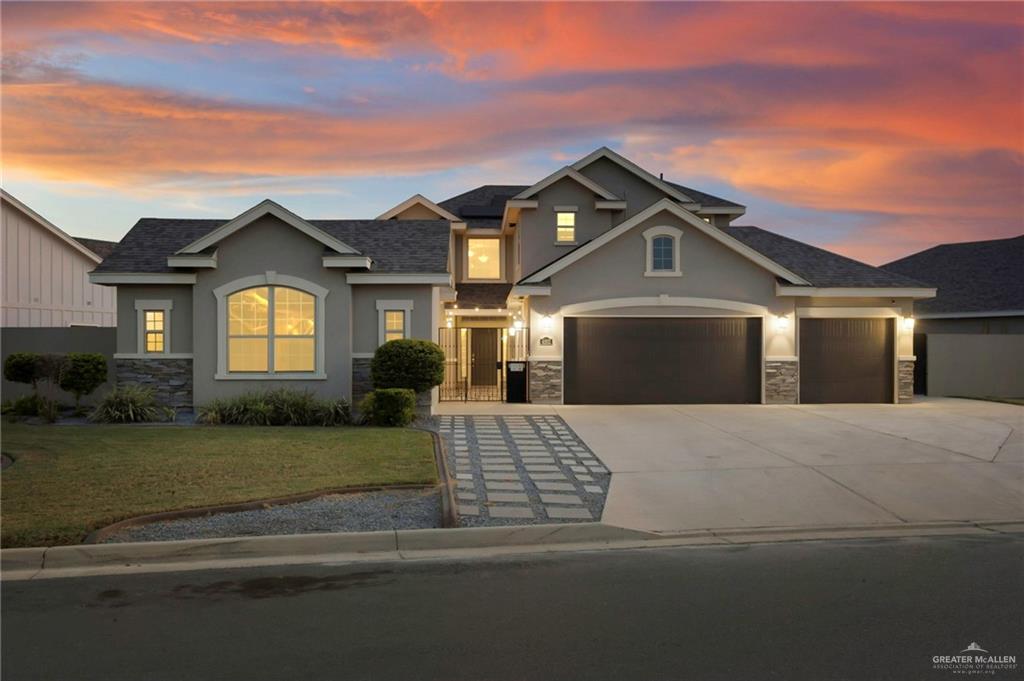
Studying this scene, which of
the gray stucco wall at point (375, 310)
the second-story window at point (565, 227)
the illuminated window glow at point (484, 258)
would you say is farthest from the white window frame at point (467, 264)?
the gray stucco wall at point (375, 310)

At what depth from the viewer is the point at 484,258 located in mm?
28594

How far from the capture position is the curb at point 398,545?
691 cm

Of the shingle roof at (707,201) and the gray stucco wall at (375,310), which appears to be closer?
the gray stucco wall at (375,310)

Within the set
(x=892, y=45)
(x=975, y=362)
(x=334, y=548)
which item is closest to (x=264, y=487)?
(x=334, y=548)

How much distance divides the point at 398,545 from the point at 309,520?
1317 millimetres

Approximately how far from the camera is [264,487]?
9719mm

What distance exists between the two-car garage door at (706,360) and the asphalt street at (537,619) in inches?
542

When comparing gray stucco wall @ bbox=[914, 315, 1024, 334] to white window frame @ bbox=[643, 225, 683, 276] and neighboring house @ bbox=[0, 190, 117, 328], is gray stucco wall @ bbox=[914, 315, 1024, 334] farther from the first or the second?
neighboring house @ bbox=[0, 190, 117, 328]

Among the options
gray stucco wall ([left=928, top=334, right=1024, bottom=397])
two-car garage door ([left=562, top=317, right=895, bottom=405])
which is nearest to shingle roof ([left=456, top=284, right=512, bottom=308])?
two-car garage door ([left=562, top=317, right=895, bottom=405])

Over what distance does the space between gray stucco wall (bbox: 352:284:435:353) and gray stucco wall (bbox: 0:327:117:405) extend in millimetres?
6500

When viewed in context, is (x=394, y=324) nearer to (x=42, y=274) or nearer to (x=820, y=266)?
(x=820, y=266)

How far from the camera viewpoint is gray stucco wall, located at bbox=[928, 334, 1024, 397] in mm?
24266

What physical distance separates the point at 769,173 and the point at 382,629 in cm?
2615

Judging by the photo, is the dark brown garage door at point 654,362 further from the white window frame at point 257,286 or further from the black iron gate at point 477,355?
the white window frame at point 257,286
